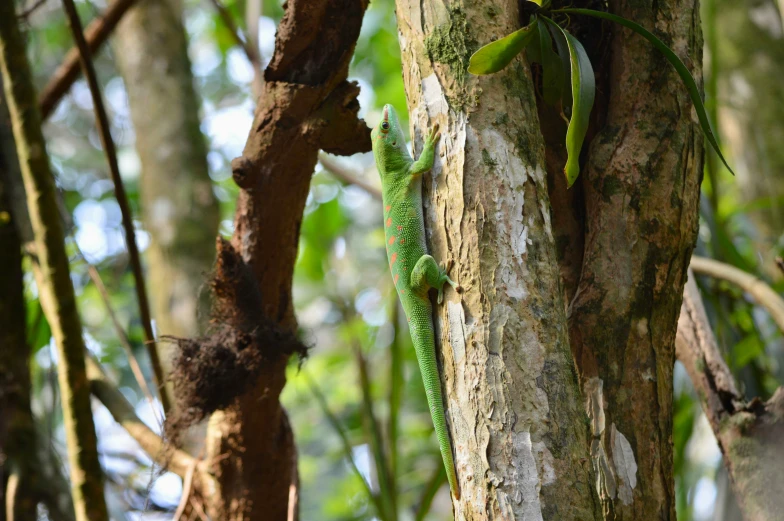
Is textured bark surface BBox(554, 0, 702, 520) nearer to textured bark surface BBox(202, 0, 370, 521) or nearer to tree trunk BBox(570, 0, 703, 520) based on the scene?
tree trunk BBox(570, 0, 703, 520)

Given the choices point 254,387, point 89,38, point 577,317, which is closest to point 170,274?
point 89,38

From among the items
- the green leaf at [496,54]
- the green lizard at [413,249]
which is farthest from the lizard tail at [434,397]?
the green leaf at [496,54]

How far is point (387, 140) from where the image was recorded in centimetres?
283

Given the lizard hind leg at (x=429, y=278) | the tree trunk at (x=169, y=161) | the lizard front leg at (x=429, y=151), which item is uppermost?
the tree trunk at (x=169, y=161)

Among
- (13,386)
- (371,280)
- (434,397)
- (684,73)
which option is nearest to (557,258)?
(434,397)

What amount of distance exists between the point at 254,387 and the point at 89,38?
2.31 metres

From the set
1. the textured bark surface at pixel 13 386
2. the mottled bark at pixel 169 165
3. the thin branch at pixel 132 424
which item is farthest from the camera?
the mottled bark at pixel 169 165

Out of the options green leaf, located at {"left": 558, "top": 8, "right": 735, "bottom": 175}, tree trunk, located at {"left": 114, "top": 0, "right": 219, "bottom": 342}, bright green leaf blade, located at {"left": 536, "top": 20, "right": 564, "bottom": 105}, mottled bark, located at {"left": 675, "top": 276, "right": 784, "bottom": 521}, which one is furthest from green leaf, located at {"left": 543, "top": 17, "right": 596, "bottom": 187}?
tree trunk, located at {"left": 114, "top": 0, "right": 219, "bottom": 342}

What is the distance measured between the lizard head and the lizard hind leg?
30.6 inches

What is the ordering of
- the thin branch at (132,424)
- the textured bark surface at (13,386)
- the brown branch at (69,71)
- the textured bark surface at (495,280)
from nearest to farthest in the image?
the textured bark surface at (495,280) < the thin branch at (132,424) < the textured bark surface at (13,386) < the brown branch at (69,71)

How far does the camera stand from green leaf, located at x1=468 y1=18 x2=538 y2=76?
5.50 feet

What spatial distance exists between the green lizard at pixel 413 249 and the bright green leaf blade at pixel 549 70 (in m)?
0.40

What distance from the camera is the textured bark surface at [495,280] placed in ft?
4.80

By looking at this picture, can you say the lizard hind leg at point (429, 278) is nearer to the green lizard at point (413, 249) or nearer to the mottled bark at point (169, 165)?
the green lizard at point (413, 249)
